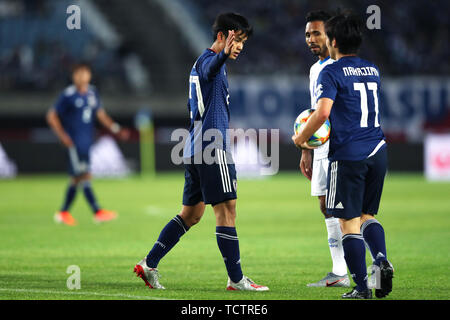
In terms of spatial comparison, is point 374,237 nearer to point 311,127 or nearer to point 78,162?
point 311,127

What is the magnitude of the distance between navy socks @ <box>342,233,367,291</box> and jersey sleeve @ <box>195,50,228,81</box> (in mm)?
1645

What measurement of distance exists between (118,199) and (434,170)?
10.1 meters

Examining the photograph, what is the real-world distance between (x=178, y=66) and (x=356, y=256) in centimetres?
2576

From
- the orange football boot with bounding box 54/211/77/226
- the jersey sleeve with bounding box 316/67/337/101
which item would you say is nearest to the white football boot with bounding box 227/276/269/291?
the jersey sleeve with bounding box 316/67/337/101

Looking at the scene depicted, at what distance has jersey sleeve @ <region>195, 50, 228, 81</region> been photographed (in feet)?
20.9

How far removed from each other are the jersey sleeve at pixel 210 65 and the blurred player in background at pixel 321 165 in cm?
111

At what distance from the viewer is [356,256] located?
20.5 feet

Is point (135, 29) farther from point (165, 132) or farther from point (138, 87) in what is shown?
point (165, 132)

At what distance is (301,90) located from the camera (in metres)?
28.5

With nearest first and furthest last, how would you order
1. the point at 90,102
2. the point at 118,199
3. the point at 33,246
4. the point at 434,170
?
1. the point at 33,246
2. the point at 90,102
3. the point at 118,199
4. the point at 434,170

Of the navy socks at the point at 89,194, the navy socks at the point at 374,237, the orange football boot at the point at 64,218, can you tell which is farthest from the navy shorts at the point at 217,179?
the orange football boot at the point at 64,218

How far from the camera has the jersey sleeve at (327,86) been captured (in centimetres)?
616

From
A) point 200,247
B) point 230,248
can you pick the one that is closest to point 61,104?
point 200,247

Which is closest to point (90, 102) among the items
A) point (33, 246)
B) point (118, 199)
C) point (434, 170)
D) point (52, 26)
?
point (33, 246)
